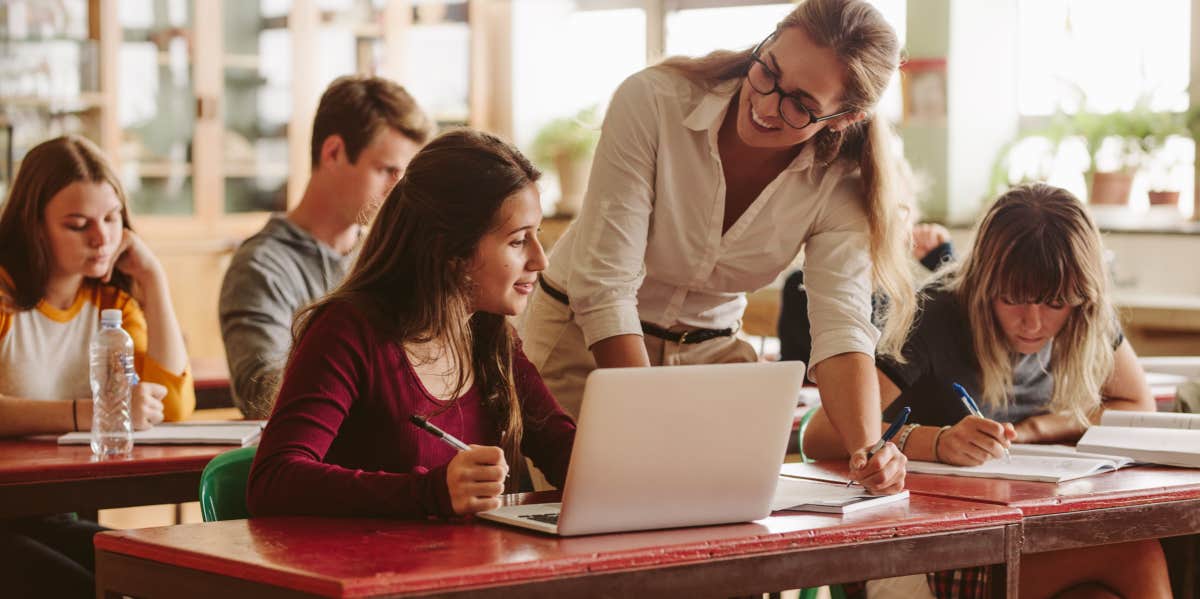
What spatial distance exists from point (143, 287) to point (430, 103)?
368cm

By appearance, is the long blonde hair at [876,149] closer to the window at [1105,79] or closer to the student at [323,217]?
the student at [323,217]

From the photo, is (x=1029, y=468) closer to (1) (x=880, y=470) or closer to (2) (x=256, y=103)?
(1) (x=880, y=470)

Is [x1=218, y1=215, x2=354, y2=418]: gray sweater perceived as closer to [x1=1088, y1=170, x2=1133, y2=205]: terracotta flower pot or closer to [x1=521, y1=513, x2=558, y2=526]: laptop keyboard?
[x1=521, y1=513, x2=558, y2=526]: laptop keyboard

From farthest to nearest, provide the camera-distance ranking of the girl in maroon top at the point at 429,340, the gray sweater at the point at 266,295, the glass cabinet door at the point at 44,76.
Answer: the glass cabinet door at the point at 44,76, the gray sweater at the point at 266,295, the girl in maroon top at the point at 429,340

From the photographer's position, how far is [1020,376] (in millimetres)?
2479

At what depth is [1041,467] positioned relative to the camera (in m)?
2.06

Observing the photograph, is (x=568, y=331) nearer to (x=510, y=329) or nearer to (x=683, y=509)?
(x=510, y=329)

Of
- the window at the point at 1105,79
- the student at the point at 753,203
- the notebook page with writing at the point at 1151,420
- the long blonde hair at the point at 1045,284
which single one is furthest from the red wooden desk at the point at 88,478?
the window at the point at 1105,79

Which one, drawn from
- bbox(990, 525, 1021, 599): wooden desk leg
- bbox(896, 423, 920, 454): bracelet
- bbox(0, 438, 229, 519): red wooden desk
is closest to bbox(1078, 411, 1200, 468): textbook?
bbox(896, 423, 920, 454): bracelet

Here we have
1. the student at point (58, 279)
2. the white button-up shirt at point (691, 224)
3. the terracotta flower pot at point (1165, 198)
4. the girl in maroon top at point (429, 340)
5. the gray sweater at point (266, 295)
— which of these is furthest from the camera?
the terracotta flower pot at point (1165, 198)

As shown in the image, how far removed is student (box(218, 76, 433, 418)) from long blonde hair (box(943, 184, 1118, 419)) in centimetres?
120

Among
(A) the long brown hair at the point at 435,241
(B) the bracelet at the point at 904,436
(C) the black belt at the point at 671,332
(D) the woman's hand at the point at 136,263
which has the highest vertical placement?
(A) the long brown hair at the point at 435,241

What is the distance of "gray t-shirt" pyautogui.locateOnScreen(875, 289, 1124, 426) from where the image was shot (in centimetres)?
238

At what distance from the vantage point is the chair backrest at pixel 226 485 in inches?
71.3
